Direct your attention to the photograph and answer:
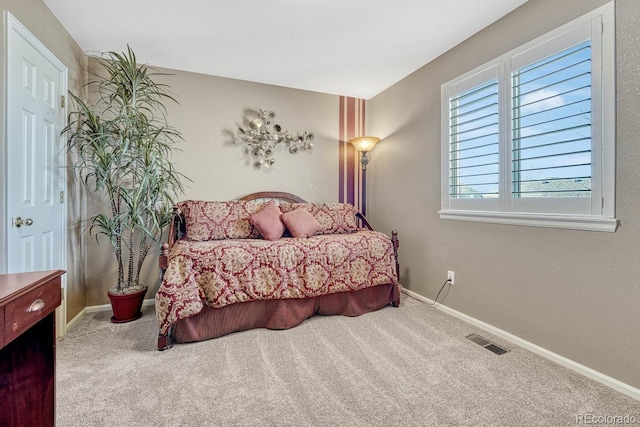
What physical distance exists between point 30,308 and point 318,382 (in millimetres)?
1364

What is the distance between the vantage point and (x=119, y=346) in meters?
2.13

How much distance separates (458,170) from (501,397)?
5.92 ft

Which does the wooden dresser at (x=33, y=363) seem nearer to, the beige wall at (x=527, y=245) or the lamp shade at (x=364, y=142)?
the beige wall at (x=527, y=245)

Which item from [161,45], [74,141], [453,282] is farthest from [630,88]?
[74,141]

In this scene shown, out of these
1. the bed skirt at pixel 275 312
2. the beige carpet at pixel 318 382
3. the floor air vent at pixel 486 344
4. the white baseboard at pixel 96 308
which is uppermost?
the bed skirt at pixel 275 312

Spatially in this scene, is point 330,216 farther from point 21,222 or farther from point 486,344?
point 21,222

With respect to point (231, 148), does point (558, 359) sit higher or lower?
lower

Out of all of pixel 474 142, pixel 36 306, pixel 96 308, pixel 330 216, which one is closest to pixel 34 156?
pixel 36 306

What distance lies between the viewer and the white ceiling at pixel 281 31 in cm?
214

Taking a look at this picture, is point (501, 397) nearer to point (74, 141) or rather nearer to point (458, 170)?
point (458, 170)

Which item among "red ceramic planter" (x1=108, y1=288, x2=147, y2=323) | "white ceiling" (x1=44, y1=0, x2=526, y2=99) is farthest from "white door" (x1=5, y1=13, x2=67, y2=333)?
"white ceiling" (x1=44, y1=0, x2=526, y2=99)

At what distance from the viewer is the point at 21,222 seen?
1.84 m

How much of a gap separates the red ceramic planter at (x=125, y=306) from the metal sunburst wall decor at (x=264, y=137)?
181cm

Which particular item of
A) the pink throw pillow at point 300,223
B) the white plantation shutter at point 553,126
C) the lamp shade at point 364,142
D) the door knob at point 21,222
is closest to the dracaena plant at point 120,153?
the door knob at point 21,222
